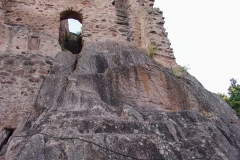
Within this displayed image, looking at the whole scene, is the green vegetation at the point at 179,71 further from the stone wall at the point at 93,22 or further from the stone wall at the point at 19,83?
the stone wall at the point at 19,83

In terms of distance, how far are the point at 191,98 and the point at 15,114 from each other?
3858 millimetres

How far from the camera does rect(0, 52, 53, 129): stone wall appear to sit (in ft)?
20.8

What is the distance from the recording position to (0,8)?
8484mm

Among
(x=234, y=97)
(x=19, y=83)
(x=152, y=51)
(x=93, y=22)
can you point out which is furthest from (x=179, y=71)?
(x=234, y=97)

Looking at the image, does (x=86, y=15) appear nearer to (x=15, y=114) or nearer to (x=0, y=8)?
(x=0, y=8)

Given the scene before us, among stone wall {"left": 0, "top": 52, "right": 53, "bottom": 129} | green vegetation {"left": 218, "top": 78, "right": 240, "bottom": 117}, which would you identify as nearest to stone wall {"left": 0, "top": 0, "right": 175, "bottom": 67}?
stone wall {"left": 0, "top": 52, "right": 53, "bottom": 129}

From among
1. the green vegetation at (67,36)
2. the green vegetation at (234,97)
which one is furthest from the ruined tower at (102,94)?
the green vegetation at (234,97)

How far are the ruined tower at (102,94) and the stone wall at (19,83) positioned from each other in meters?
0.02

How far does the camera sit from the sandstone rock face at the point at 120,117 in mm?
4324

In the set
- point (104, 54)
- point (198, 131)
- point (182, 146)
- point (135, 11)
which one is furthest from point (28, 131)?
point (135, 11)

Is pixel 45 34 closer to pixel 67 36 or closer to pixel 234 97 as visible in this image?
pixel 67 36

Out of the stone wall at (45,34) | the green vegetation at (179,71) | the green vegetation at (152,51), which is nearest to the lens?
the stone wall at (45,34)

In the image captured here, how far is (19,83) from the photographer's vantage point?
6.91 meters

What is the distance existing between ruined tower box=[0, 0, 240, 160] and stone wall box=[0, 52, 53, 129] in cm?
2
